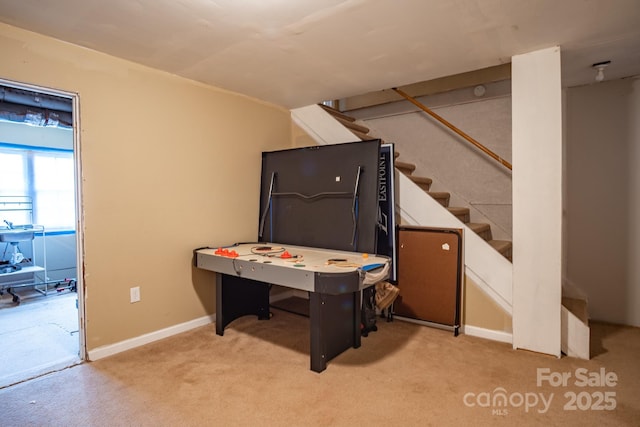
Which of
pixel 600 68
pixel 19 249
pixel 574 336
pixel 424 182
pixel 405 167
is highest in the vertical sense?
pixel 600 68

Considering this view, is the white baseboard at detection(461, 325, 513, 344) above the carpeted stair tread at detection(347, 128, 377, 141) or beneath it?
beneath

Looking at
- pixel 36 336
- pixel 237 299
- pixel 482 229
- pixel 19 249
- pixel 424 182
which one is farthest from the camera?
pixel 19 249

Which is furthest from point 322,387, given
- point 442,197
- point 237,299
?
point 442,197

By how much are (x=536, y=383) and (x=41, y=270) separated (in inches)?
214

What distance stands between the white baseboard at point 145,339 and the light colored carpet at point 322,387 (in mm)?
64

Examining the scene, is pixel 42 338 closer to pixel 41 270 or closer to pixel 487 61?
pixel 41 270

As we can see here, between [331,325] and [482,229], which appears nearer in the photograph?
[331,325]

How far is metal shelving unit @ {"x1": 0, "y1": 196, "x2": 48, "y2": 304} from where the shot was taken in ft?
14.3

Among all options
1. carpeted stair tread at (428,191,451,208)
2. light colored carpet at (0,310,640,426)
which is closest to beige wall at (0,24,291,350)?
light colored carpet at (0,310,640,426)

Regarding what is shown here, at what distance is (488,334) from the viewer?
2.88 m

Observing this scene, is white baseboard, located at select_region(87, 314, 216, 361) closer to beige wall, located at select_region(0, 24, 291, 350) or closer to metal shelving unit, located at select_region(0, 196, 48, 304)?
beige wall, located at select_region(0, 24, 291, 350)

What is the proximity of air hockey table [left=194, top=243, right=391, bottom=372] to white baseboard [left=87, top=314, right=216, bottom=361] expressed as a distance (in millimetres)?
297

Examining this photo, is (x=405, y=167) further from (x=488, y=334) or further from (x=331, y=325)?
(x=331, y=325)

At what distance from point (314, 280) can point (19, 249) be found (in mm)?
4863
